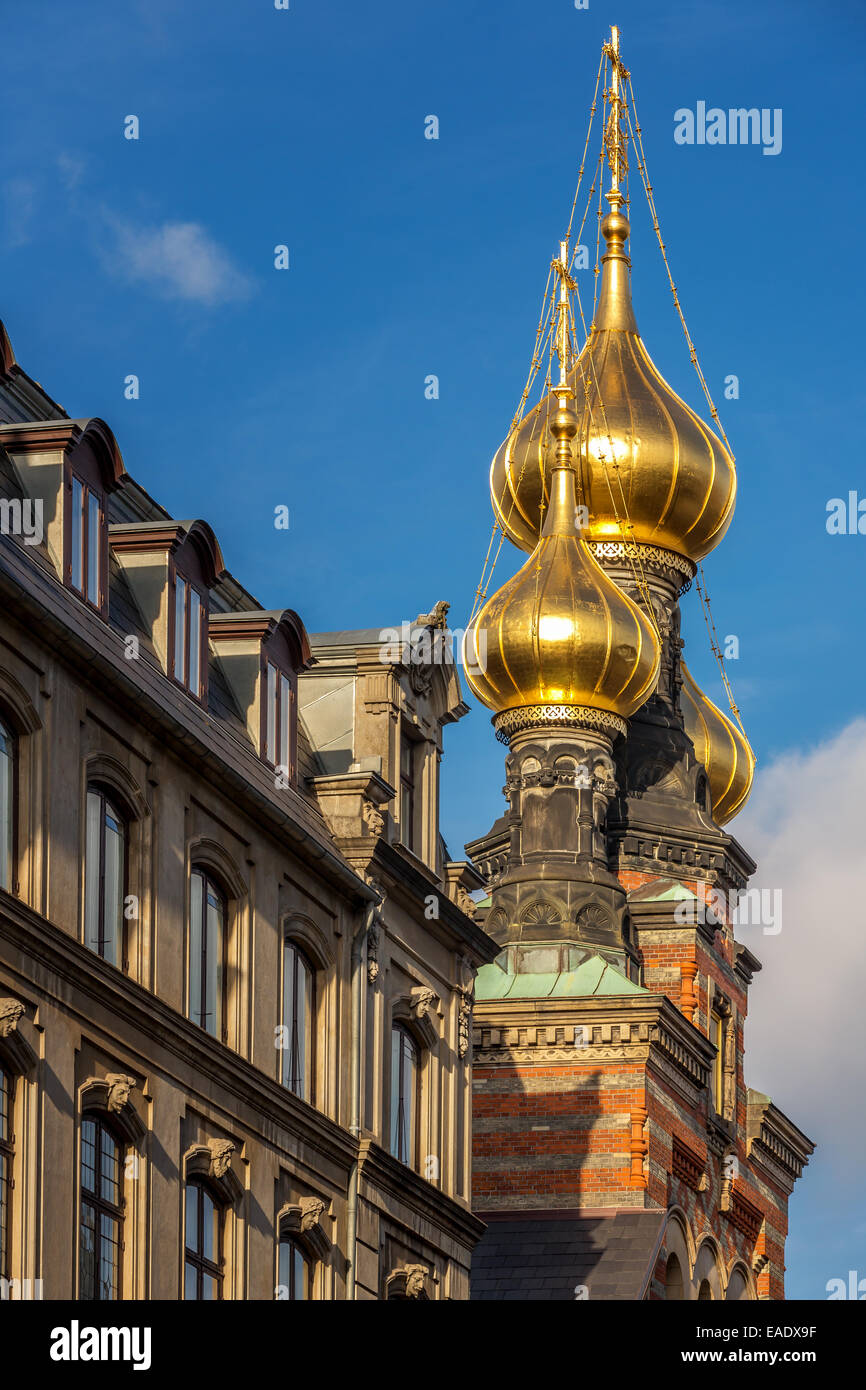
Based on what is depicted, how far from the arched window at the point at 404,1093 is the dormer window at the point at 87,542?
8786 mm

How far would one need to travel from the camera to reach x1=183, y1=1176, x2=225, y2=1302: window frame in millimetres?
31641

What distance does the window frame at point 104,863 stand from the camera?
Result: 1188 inches

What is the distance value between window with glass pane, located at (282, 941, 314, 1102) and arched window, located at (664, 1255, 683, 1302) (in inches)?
690

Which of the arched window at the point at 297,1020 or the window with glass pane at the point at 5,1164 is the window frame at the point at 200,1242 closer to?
the arched window at the point at 297,1020

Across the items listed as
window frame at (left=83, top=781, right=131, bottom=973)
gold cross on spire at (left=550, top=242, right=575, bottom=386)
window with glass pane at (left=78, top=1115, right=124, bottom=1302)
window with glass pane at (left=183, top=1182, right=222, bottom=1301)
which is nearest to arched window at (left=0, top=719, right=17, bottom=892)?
window frame at (left=83, top=781, right=131, bottom=973)

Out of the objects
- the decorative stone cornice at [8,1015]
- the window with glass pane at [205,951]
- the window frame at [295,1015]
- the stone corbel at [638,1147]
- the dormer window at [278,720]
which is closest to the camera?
the decorative stone cornice at [8,1015]

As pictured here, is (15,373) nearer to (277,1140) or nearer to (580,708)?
(277,1140)

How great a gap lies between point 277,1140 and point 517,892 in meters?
22.0

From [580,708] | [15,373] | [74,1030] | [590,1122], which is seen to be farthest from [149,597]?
[580,708]

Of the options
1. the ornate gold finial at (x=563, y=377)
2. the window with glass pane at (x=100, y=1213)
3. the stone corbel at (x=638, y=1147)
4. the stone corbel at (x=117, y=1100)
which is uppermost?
the ornate gold finial at (x=563, y=377)

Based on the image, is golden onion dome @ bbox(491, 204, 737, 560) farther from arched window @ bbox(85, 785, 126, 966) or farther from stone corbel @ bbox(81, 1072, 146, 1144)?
stone corbel @ bbox(81, 1072, 146, 1144)

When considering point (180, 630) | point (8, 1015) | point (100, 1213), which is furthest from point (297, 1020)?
point (8, 1015)

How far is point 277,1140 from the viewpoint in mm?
33750

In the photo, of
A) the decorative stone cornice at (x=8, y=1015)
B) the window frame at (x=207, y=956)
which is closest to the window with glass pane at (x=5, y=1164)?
the decorative stone cornice at (x=8, y=1015)
